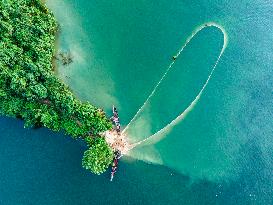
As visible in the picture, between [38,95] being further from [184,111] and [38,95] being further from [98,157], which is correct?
[184,111]

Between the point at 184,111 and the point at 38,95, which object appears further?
the point at 184,111

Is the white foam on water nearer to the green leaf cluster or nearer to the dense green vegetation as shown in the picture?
the green leaf cluster

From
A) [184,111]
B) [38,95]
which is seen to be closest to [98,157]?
[38,95]

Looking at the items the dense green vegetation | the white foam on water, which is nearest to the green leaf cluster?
the dense green vegetation

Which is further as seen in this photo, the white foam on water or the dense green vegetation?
the white foam on water

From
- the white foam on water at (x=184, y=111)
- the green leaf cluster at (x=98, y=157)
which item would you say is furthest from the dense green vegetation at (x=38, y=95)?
the white foam on water at (x=184, y=111)

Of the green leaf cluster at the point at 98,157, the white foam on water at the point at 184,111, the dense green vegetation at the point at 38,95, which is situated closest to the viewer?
the green leaf cluster at the point at 98,157

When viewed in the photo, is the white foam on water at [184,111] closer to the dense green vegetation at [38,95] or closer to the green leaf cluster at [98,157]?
the green leaf cluster at [98,157]

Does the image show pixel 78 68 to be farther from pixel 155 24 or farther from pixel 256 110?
pixel 256 110
